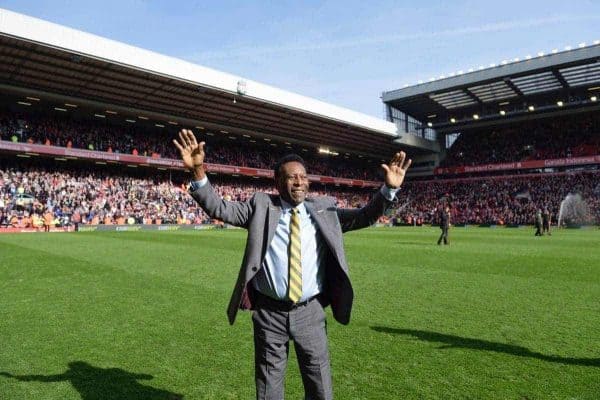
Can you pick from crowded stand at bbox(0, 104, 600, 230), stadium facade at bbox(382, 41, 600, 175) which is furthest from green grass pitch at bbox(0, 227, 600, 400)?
stadium facade at bbox(382, 41, 600, 175)

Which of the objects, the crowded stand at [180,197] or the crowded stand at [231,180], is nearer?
the crowded stand at [180,197]

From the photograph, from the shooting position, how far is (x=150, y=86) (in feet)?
113

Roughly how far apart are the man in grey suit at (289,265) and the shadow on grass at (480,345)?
9.51 feet

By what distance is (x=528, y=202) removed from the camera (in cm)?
4844

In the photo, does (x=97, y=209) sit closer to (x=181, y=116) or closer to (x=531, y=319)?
(x=181, y=116)

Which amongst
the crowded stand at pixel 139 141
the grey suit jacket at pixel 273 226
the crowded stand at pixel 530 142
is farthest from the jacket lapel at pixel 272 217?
the crowded stand at pixel 530 142

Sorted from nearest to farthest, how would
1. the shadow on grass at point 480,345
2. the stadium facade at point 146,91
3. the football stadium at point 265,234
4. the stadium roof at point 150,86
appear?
the football stadium at point 265,234, the shadow on grass at point 480,345, the stadium roof at point 150,86, the stadium facade at point 146,91

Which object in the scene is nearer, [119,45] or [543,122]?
[119,45]

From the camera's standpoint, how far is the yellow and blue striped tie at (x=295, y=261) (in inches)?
118

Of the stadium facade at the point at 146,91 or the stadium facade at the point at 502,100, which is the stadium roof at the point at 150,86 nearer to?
the stadium facade at the point at 146,91

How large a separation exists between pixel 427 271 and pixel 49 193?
107ft

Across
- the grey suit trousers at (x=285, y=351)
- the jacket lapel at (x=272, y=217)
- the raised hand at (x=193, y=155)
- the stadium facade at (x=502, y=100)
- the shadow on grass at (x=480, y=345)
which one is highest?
the stadium facade at (x=502, y=100)

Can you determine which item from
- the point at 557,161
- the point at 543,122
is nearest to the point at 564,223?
the point at 557,161

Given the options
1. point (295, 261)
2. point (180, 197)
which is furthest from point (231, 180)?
point (295, 261)
